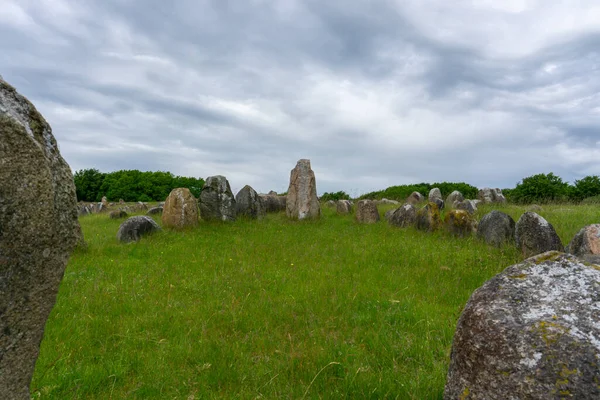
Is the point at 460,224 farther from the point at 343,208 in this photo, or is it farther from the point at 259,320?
the point at 259,320

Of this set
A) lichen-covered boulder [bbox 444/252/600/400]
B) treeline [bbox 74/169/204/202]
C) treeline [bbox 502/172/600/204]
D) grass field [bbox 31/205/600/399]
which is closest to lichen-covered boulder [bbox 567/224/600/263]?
grass field [bbox 31/205/600/399]

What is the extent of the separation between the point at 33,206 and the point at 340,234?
41.4 ft

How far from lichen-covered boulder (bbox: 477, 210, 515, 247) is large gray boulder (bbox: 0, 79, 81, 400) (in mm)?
11729

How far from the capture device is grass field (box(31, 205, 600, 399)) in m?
4.37

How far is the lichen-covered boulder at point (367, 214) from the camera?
691 inches

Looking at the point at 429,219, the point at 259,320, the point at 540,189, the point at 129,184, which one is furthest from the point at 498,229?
the point at 129,184

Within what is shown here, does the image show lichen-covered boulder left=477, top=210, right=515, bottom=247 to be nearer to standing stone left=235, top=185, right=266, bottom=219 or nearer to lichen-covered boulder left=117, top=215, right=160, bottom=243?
standing stone left=235, top=185, right=266, bottom=219

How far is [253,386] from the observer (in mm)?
4363

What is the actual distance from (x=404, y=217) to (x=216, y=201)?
7.68 meters

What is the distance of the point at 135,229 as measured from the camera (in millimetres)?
13617

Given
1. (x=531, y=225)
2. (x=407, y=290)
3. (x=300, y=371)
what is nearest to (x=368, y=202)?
(x=531, y=225)

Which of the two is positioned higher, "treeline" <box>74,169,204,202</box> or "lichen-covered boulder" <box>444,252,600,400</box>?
"treeline" <box>74,169,204,202</box>

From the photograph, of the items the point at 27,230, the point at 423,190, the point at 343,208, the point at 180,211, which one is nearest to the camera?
the point at 27,230

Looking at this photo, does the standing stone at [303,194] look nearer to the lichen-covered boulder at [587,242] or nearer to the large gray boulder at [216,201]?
A: the large gray boulder at [216,201]
